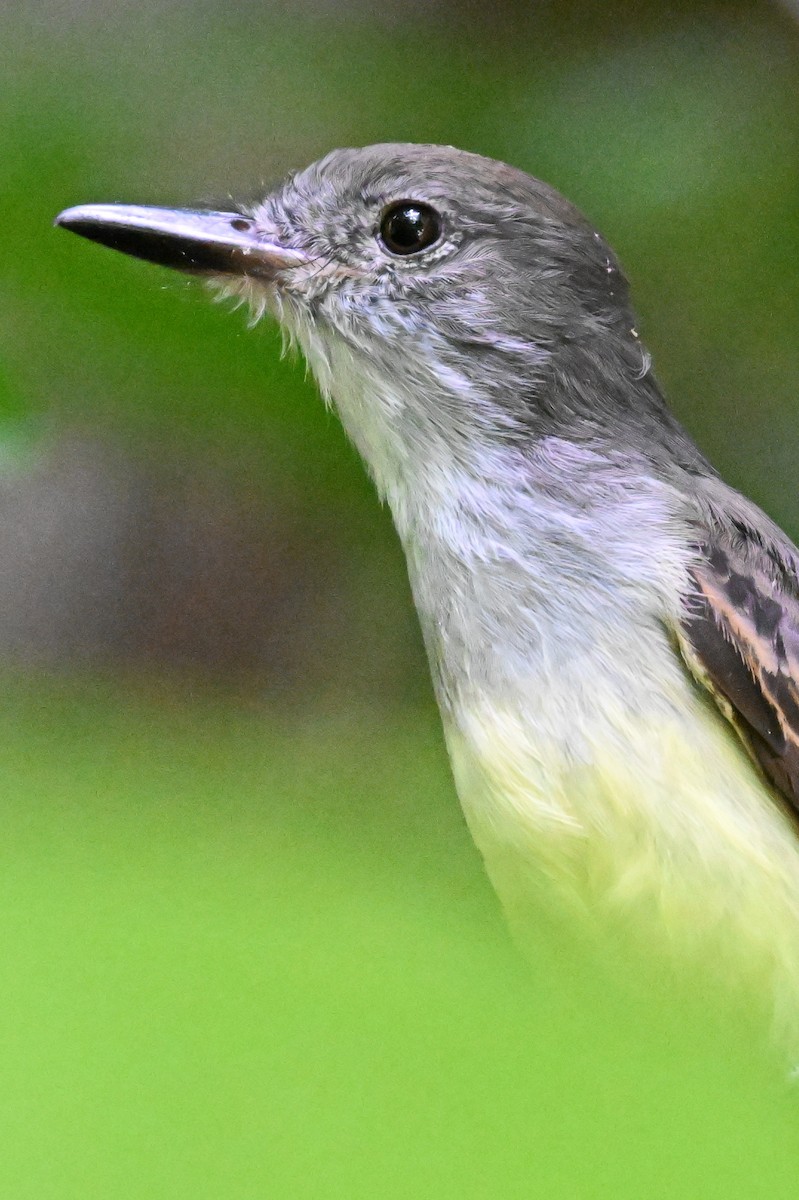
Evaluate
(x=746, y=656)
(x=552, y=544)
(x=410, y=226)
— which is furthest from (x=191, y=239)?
(x=746, y=656)

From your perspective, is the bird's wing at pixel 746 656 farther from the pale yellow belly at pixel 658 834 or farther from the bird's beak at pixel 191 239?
the bird's beak at pixel 191 239

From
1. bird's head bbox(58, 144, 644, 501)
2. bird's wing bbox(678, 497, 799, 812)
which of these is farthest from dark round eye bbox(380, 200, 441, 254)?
bird's wing bbox(678, 497, 799, 812)

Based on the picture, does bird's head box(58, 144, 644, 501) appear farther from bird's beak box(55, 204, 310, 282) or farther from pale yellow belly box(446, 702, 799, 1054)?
pale yellow belly box(446, 702, 799, 1054)

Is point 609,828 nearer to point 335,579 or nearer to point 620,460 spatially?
point 620,460

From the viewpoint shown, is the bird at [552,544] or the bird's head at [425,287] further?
the bird's head at [425,287]

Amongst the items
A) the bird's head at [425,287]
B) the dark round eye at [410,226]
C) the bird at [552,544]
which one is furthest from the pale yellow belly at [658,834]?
the dark round eye at [410,226]

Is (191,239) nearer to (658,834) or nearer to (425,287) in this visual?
(425,287)

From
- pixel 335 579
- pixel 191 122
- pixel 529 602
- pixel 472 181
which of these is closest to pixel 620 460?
A: pixel 529 602

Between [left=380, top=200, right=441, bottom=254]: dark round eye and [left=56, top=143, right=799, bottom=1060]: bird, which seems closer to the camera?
[left=56, top=143, right=799, bottom=1060]: bird
